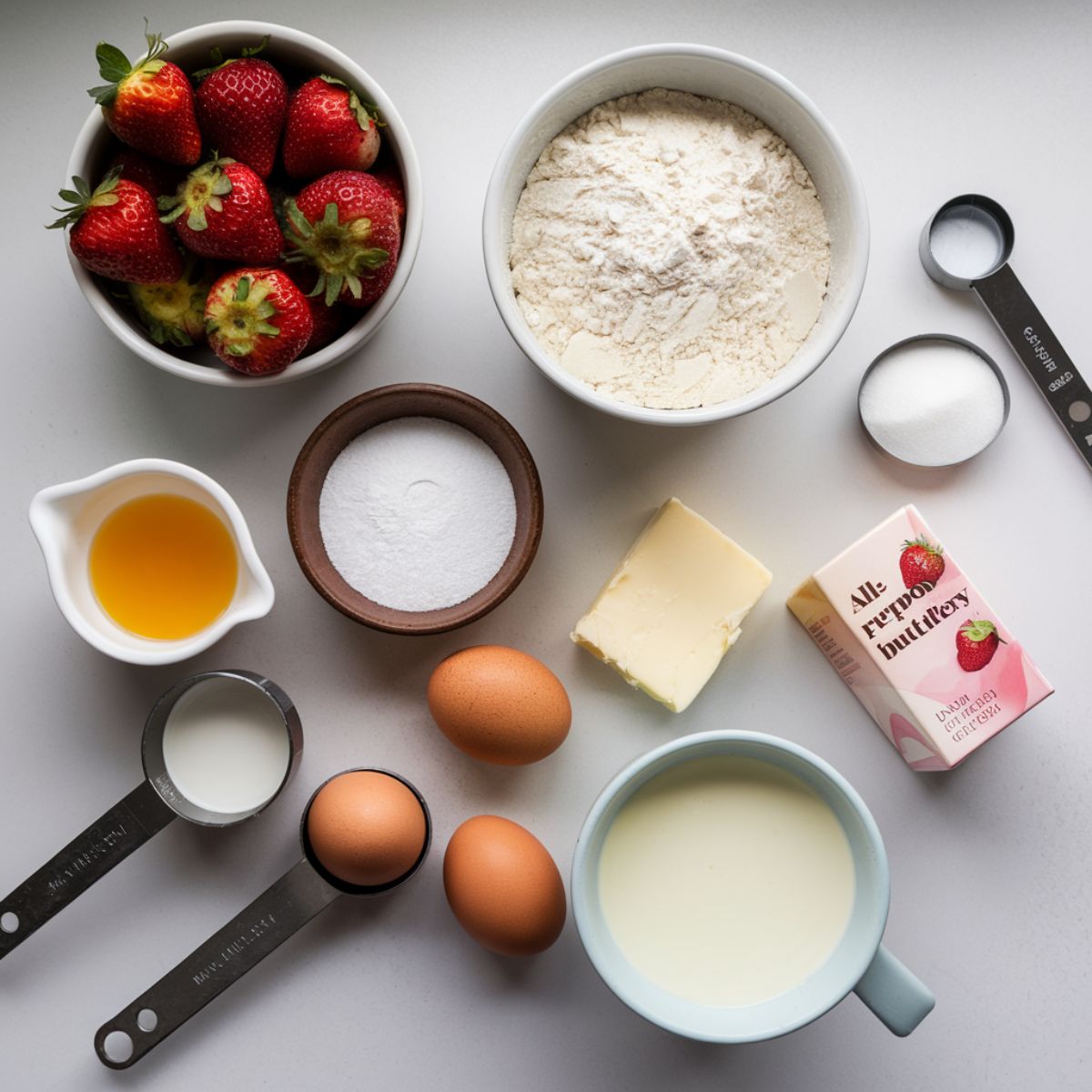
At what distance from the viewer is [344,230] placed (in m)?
1.12

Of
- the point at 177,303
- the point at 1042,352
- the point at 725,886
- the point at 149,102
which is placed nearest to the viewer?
the point at 149,102

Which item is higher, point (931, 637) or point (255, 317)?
point (255, 317)

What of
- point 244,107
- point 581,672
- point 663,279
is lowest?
point 581,672

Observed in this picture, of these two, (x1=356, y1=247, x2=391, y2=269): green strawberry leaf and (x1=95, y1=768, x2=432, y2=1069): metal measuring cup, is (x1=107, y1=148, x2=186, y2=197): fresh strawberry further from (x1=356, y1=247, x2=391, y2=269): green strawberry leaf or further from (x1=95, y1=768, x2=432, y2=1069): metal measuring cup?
(x1=95, y1=768, x2=432, y2=1069): metal measuring cup

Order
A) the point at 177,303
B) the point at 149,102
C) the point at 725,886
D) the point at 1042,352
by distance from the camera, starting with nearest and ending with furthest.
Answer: the point at 149,102 → the point at 177,303 → the point at 725,886 → the point at 1042,352

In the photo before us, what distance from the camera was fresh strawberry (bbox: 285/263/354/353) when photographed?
117cm

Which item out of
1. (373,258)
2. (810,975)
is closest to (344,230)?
(373,258)

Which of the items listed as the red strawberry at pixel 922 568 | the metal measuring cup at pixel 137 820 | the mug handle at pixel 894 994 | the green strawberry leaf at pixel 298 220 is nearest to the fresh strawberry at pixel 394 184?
the green strawberry leaf at pixel 298 220

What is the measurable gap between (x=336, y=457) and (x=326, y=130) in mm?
400

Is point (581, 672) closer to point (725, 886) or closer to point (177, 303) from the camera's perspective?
point (725, 886)

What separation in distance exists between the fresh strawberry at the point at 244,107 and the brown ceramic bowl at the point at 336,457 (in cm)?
31

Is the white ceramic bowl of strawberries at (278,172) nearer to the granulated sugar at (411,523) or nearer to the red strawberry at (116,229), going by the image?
the red strawberry at (116,229)

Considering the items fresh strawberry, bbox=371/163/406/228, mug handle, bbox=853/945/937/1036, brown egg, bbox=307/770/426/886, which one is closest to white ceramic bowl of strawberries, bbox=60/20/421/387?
fresh strawberry, bbox=371/163/406/228

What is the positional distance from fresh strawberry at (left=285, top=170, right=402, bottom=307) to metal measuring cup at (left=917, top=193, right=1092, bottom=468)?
75 cm
